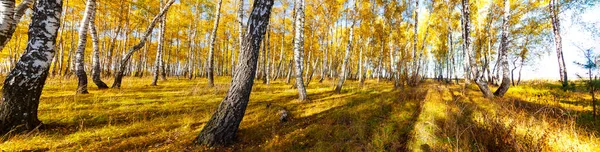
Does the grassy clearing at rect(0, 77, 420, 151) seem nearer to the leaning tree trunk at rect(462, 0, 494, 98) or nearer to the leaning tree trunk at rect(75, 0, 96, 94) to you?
the leaning tree trunk at rect(75, 0, 96, 94)

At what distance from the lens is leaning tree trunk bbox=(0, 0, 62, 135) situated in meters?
3.55

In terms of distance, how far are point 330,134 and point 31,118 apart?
16.9ft

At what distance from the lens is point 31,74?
3705 mm

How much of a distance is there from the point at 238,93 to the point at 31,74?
3331 mm

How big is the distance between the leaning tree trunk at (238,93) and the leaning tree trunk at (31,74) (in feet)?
8.88

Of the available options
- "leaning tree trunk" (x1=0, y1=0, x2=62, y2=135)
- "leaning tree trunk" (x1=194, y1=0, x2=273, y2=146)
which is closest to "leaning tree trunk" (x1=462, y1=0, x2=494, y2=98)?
"leaning tree trunk" (x1=194, y1=0, x2=273, y2=146)

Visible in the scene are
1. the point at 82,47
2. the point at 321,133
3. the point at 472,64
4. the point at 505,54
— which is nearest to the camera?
the point at 321,133

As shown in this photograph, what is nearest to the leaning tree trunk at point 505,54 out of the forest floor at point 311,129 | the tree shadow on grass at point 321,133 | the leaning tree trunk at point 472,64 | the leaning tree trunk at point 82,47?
the leaning tree trunk at point 472,64

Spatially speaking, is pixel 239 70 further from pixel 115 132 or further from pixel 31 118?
pixel 31 118

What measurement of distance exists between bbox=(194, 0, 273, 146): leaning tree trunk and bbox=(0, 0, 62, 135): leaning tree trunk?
2.71 m

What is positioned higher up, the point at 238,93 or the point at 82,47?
the point at 82,47

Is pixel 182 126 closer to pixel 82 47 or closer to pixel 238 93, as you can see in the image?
pixel 238 93

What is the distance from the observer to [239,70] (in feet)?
12.9

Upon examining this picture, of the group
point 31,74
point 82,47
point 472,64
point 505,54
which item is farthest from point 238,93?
point 505,54
